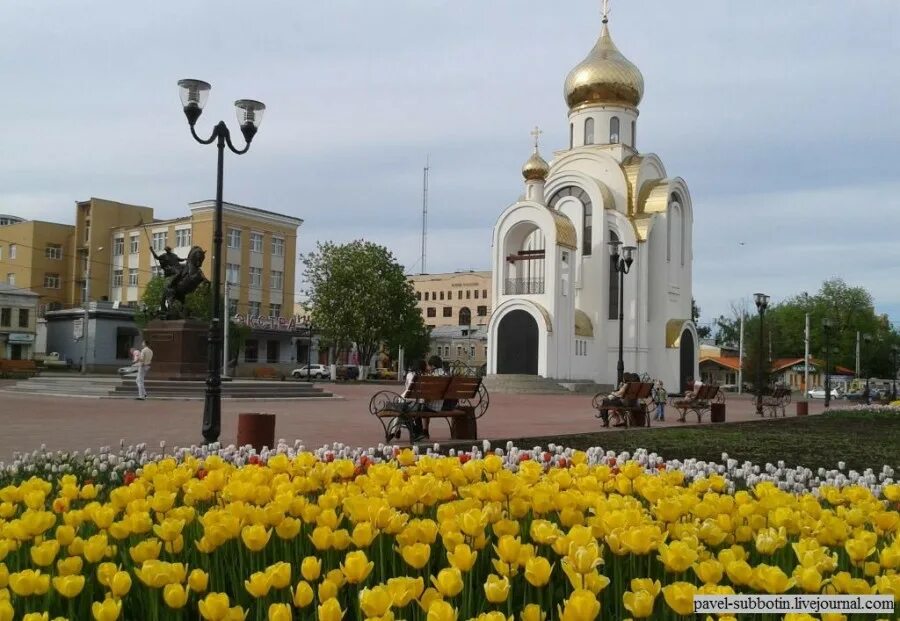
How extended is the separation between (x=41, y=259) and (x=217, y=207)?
61.0 m

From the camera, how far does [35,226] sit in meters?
66.3

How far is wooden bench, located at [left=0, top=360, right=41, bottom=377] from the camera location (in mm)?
42631

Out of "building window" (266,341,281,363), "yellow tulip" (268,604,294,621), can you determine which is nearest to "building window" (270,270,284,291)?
"building window" (266,341,281,363)

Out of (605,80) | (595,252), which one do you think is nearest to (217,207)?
(595,252)

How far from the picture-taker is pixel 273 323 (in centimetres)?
6241

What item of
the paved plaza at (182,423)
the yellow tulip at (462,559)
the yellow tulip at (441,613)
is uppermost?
the yellow tulip at (462,559)

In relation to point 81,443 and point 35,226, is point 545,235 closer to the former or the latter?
point 81,443

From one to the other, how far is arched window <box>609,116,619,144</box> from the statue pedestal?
2836 cm

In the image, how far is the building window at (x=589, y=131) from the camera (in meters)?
46.9

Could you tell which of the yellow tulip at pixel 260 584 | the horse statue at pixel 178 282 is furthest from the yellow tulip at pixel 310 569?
the horse statue at pixel 178 282

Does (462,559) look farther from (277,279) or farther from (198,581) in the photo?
(277,279)

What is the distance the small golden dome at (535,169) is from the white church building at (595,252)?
58 millimetres

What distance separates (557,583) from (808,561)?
0.91 meters

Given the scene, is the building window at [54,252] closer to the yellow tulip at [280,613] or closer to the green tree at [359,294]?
the green tree at [359,294]
